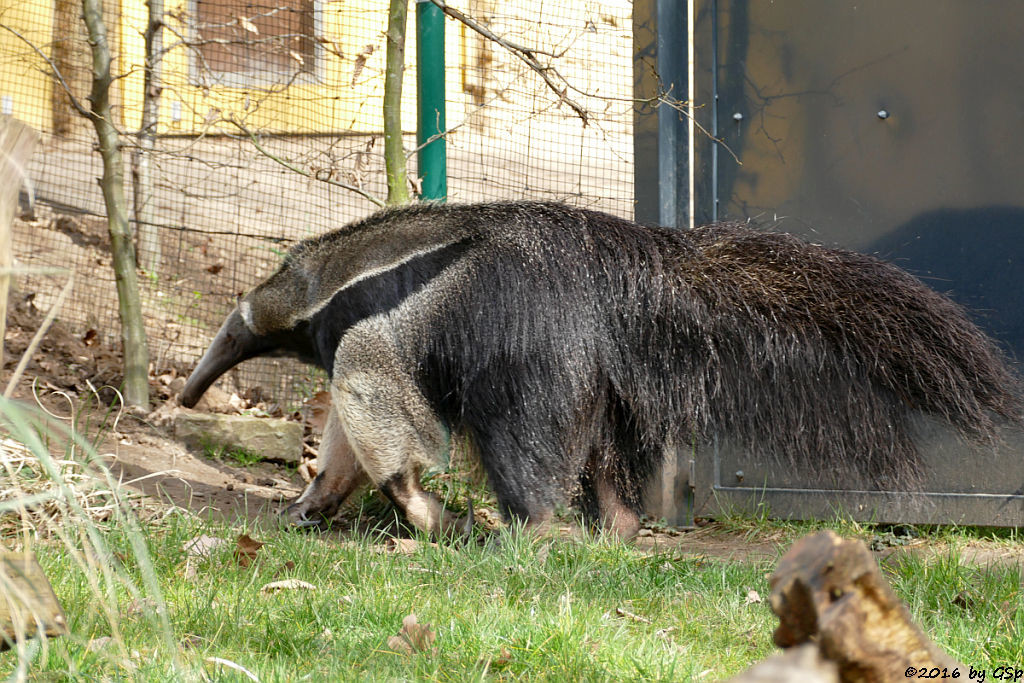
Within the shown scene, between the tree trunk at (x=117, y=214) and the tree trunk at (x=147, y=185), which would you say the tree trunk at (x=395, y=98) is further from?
the tree trunk at (x=147, y=185)

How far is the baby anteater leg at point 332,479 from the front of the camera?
516 centimetres

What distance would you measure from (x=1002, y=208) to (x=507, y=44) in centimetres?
252

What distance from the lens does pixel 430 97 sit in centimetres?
596

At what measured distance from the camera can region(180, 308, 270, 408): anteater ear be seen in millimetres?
5648

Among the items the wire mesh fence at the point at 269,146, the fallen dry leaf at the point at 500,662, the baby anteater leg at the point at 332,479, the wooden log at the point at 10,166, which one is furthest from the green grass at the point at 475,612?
the wire mesh fence at the point at 269,146

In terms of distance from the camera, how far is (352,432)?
15.5ft

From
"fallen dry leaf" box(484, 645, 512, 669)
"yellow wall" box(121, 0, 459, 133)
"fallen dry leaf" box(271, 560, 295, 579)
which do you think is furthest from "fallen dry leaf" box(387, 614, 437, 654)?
"yellow wall" box(121, 0, 459, 133)

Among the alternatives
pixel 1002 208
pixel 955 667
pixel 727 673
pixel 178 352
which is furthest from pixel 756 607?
pixel 178 352

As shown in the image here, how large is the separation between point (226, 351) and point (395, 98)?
1721 mm

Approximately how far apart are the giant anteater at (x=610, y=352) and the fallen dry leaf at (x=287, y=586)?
51.5 inches

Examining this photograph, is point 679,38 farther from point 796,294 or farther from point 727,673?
point 727,673

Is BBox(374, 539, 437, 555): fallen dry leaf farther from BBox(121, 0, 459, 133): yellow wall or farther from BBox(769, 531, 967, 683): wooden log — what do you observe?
BBox(121, 0, 459, 133): yellow wall

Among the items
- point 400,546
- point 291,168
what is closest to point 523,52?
point 291,168

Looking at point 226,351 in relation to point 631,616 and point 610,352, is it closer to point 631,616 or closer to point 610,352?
point 610,352
